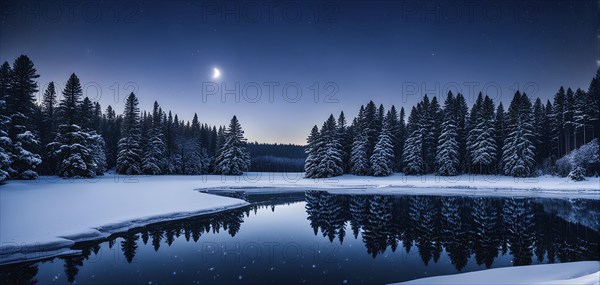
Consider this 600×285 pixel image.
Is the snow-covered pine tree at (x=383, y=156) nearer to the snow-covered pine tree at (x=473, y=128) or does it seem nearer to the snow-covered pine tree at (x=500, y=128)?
the snow-covered pine tree at (x=473, y=128)

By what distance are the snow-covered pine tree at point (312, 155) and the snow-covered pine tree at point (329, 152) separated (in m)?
1.04

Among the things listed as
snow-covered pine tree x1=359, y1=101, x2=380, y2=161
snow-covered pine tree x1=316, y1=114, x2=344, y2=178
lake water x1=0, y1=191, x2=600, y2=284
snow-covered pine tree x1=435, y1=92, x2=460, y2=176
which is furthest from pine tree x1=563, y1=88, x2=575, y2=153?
lake water x1=0, y1=191, x2=600, y2=284

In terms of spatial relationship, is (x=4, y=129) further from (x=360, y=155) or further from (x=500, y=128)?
(x=500, y=128)

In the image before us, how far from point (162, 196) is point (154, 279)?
1708cm

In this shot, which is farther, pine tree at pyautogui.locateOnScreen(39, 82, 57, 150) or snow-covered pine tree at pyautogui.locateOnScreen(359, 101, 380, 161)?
snow-covered pine tree at pyautogui.locateOnScreen(359, 101, 380, 161)

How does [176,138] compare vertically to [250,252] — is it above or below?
above

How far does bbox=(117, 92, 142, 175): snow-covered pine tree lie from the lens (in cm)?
5288

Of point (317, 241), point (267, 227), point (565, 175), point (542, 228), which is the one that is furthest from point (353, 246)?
point (565, 175)

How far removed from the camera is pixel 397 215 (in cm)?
1964

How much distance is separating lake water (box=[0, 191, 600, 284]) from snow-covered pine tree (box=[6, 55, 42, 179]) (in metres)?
24.2

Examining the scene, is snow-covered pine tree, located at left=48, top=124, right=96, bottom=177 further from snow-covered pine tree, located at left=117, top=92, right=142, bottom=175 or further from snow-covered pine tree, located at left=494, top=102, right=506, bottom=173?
snow-covered pine tree, located at left=494, top=102, right=506, bottom=173

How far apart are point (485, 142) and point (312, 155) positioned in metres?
30.1

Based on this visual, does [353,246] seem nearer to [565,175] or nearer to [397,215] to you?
[397,215]

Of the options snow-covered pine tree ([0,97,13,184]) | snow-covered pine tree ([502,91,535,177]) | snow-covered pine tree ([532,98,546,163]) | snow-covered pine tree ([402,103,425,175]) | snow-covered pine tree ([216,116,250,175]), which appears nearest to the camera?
snow-covered pine tree ([0,97,13,184])
